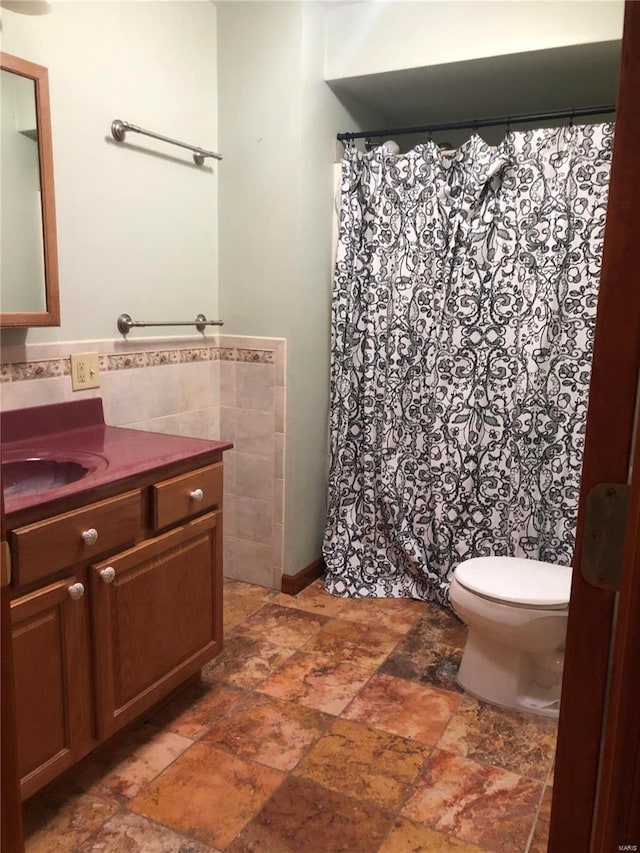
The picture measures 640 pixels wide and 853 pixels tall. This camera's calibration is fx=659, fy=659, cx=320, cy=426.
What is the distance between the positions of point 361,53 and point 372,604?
2.30 metres

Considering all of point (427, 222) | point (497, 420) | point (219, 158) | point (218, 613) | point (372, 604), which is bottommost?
point (372, 604)

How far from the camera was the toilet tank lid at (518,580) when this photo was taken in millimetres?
2057

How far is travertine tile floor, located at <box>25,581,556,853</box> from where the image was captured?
63.2 inches

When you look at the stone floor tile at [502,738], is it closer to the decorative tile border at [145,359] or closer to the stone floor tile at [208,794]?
the stone floor tile at [208,794]

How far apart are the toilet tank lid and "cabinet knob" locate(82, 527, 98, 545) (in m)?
1.20

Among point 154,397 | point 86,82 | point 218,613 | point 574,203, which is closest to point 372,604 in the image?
point 218,613

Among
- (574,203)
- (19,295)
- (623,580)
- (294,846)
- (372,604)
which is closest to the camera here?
(623,580)

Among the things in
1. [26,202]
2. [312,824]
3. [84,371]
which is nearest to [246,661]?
[312,824]

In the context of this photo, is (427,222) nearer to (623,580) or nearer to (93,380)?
(93,380)

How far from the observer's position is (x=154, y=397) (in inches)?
102

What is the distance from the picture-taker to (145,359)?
2521mm

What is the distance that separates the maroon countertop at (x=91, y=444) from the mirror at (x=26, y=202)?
0.31 meters

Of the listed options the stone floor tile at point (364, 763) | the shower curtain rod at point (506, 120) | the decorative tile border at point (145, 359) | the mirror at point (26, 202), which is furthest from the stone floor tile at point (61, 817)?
the shower curtain rod at point (506, 120)

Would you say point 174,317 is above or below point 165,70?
below
